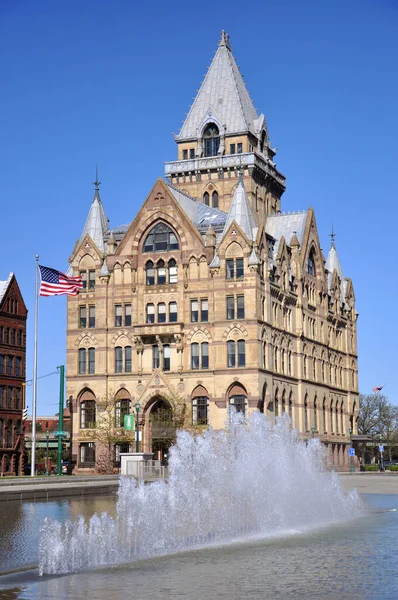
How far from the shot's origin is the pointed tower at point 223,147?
337ft

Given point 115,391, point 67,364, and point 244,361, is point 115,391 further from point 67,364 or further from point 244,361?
point 244,361

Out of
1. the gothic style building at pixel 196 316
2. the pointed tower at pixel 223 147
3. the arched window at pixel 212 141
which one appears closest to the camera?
the gothic style building at pixel 196 316

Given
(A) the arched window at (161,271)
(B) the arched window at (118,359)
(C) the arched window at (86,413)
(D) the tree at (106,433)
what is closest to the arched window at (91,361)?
(B) the arched window at (118,359)

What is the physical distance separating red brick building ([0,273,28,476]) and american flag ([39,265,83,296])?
29374 mm

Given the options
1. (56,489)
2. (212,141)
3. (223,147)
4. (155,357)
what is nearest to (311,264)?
(223,147)

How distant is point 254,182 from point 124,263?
66.4 ft

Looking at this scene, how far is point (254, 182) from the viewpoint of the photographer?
104 m

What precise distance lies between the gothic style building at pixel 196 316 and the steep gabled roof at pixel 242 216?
0.37 ft

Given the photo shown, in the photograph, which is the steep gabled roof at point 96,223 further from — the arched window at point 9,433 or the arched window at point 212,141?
the arched window at point 9,433

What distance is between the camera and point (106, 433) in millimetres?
87375

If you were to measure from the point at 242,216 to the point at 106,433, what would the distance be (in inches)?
899

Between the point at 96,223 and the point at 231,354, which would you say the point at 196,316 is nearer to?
the point at 231,354

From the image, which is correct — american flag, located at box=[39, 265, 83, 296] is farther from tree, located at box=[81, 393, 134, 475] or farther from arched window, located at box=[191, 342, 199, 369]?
tree, located at box=[81, 393, 134, 475]

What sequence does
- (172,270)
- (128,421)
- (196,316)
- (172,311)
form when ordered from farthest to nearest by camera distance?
(172,270)
(172,311)
(196,316)
(128,421)
